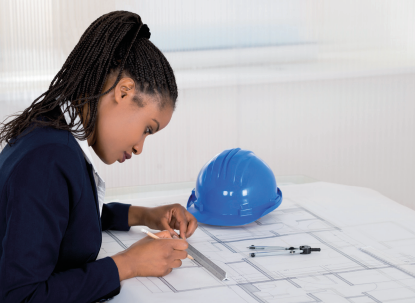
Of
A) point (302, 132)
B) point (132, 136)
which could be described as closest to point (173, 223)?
point (132, 136)

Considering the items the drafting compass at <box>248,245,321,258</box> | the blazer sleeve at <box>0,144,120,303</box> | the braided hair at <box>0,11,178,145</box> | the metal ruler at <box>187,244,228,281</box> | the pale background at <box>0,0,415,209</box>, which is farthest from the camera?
the pale background at <box>0,0,415,209</box>

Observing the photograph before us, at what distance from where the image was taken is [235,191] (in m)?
1.43

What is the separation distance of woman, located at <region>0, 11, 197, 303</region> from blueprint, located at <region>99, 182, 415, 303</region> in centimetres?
8

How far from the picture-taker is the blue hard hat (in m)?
1.43

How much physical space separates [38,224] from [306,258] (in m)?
0.62

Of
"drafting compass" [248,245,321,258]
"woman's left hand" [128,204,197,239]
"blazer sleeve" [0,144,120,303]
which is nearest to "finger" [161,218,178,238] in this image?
"woman's left hand" [128,204,197,239]

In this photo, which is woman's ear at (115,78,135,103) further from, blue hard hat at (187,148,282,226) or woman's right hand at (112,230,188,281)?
blue hard hat at (187,148,282,226)

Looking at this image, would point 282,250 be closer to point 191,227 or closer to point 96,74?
point 191,227

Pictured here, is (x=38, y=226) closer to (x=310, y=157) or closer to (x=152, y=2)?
(x=152, y=2)

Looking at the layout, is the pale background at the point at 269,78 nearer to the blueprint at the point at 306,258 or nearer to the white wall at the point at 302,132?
the white wall at the point at 302,132

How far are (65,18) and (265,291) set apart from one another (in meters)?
1.87

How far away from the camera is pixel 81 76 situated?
3.29 feet

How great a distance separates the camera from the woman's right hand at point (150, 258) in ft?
3.49

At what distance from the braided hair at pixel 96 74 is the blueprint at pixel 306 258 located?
1.21ft
